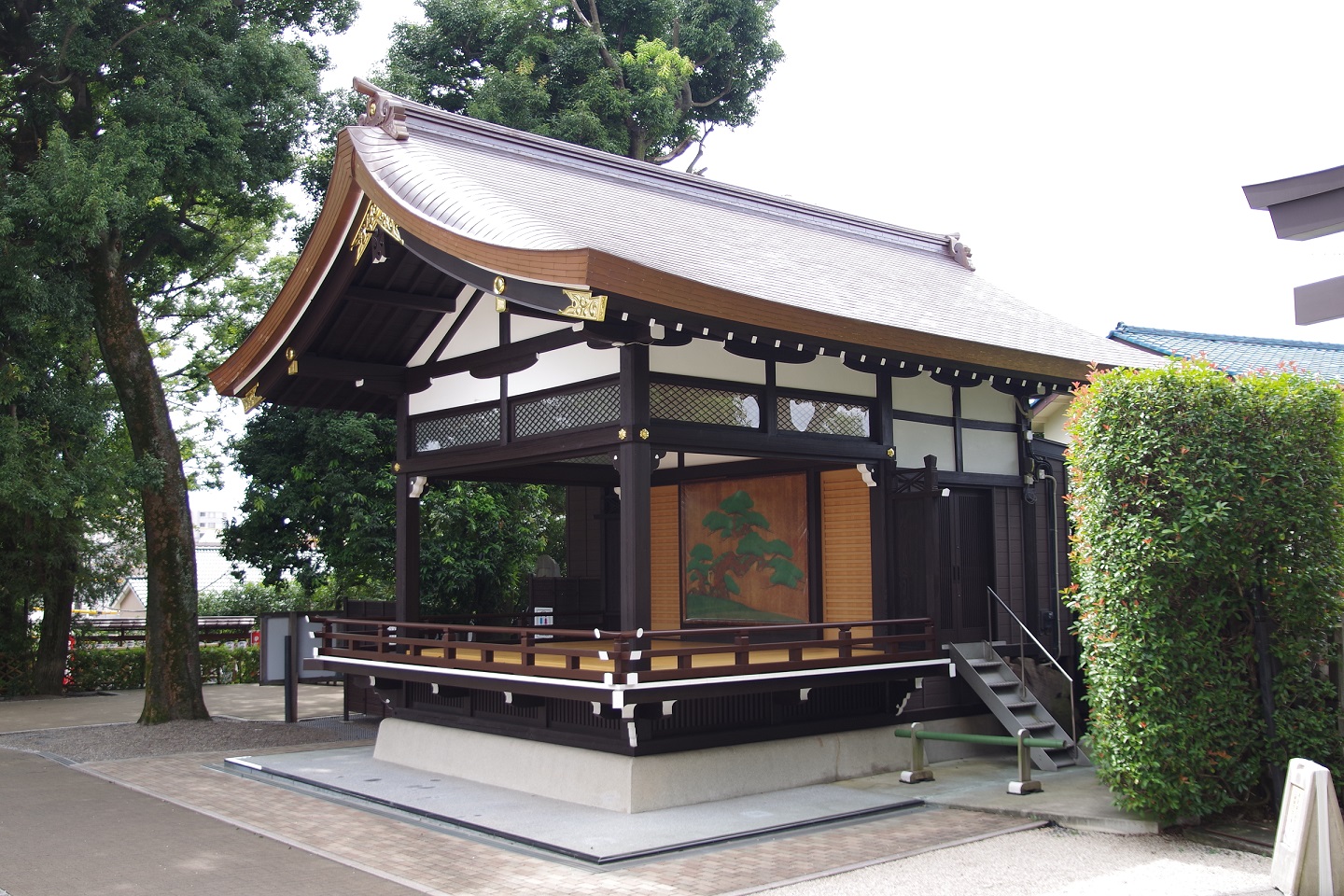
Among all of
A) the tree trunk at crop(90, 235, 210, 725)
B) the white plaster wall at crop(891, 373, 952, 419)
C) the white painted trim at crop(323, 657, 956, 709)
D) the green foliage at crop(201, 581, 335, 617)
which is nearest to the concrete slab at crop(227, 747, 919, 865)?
the white painted trim at crop(323, 657, 956, 709)

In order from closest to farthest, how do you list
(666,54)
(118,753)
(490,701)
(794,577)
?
(490,701) → (794,577) → (118,753) → (666,54)

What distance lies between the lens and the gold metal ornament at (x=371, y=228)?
10.5 m

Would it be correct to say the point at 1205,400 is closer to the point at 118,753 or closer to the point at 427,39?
the point at 118,753

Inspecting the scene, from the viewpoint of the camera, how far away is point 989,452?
42.1 feet

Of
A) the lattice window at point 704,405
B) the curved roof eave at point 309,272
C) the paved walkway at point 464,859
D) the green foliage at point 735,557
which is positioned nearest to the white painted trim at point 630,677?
the paved walkway at point 464,859

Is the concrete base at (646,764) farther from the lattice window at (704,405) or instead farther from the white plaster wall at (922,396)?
the white plaster wall at (922,396)

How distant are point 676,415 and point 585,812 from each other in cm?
356

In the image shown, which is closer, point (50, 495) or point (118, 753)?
point (118, 753)

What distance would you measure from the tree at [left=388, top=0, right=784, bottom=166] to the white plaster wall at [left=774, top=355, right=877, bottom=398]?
1468cm

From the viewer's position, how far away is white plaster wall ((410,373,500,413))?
38.5 feet

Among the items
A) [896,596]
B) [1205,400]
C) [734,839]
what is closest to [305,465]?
[896,596]

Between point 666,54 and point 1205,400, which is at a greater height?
point 666,54

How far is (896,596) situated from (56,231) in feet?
37.3

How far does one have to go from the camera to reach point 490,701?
1150 cm
